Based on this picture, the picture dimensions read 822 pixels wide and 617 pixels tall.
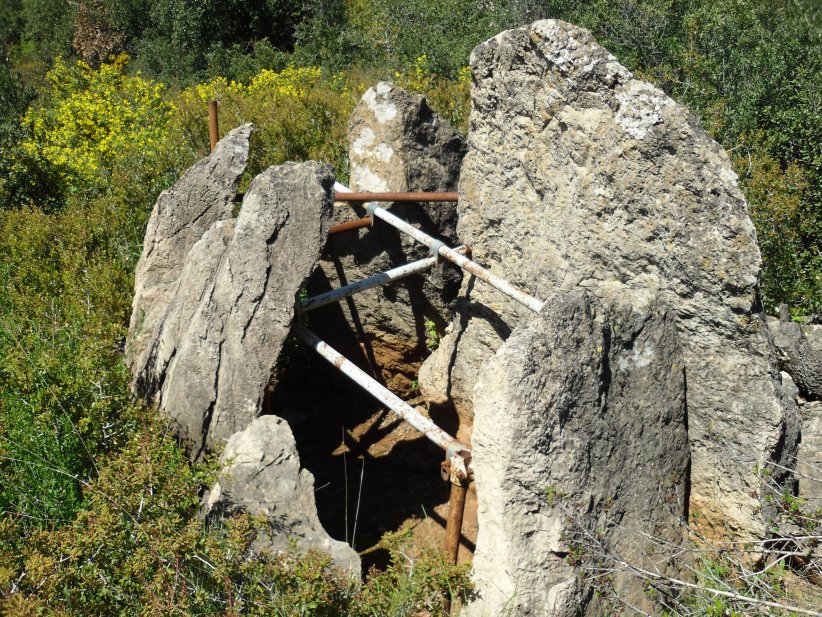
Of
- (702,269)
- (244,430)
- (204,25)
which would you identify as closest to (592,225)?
(702,269)

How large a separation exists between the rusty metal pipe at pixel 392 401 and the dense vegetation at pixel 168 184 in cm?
56

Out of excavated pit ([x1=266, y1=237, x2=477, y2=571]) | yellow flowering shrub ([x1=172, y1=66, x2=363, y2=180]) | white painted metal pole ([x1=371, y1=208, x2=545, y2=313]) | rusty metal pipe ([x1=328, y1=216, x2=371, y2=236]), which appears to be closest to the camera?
white painted metal pole ([x1=371, y1=208, x2=545, y2=313])

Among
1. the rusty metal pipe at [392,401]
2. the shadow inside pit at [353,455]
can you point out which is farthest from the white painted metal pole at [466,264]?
the shadow inside pit at [353,455]

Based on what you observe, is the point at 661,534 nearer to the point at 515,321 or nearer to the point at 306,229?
the point at 515,321

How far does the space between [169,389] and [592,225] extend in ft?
7.86

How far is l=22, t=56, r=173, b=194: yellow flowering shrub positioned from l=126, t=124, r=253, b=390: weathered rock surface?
2.72 metres

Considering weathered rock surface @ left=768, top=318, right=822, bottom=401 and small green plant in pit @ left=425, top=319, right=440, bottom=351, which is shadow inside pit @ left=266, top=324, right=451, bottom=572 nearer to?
small green plant in pit @ left=425, top=319, right=440, bottom=351

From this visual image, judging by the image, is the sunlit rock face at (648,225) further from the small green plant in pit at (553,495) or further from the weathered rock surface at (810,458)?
the weathered rock surface at (810,458)

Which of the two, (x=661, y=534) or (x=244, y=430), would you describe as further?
(x=244, y=430)

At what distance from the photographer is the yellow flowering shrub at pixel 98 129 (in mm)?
8344

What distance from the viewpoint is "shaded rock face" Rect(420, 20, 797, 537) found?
10.7 ft

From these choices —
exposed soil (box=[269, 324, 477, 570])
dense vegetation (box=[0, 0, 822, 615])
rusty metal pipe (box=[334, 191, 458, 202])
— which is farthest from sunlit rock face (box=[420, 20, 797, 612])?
exposed soil (box=[269, 324, 477, 570])

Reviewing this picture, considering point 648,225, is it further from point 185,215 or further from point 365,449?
point 185,215

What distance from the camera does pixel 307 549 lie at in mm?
3387
